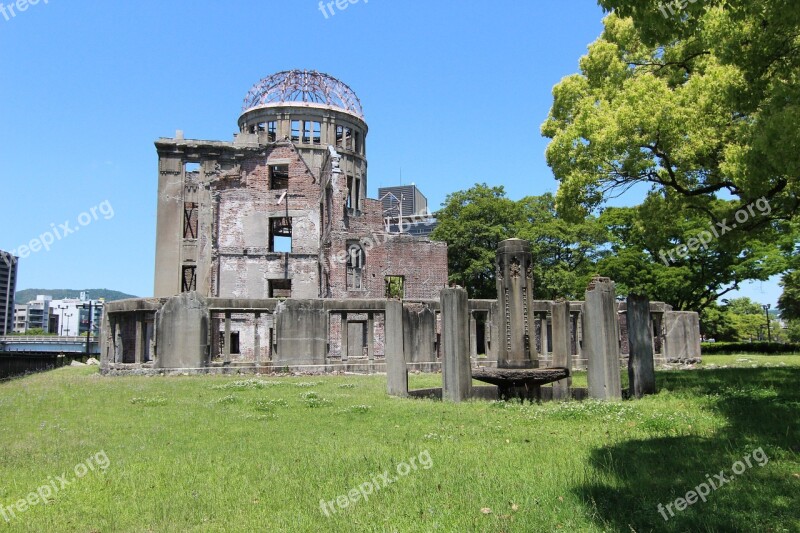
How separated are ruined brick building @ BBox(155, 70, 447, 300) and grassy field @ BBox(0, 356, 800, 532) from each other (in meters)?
24.0

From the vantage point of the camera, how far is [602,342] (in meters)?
12.1

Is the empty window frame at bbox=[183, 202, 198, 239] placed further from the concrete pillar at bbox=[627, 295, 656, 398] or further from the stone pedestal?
the concrete pillar at bbox=[627, 295, 656, 398]

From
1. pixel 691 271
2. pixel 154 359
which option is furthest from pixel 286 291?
pixel 691 271

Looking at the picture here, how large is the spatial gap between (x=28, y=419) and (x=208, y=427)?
3.93m

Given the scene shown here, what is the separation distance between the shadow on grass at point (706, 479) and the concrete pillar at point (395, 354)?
252 inches

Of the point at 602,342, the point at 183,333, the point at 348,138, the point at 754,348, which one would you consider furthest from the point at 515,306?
the point at 348,138

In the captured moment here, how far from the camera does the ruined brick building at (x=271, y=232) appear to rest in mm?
35656

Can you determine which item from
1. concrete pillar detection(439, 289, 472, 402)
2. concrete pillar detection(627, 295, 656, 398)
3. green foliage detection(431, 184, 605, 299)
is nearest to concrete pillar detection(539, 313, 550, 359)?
concrete pillar detection(627, 295, 656, 398)

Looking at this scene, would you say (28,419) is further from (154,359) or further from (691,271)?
(691,271)

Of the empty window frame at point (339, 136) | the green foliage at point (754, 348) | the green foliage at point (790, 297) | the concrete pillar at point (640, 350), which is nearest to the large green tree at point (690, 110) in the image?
the concrete pillar at point (640, 350)

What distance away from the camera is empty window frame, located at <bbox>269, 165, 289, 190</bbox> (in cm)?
4072

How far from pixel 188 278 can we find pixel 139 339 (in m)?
23.3

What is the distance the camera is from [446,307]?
12.5 m

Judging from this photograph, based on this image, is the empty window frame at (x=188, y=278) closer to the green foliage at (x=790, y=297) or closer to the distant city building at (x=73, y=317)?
the distant city building at (x=73, y=317)
